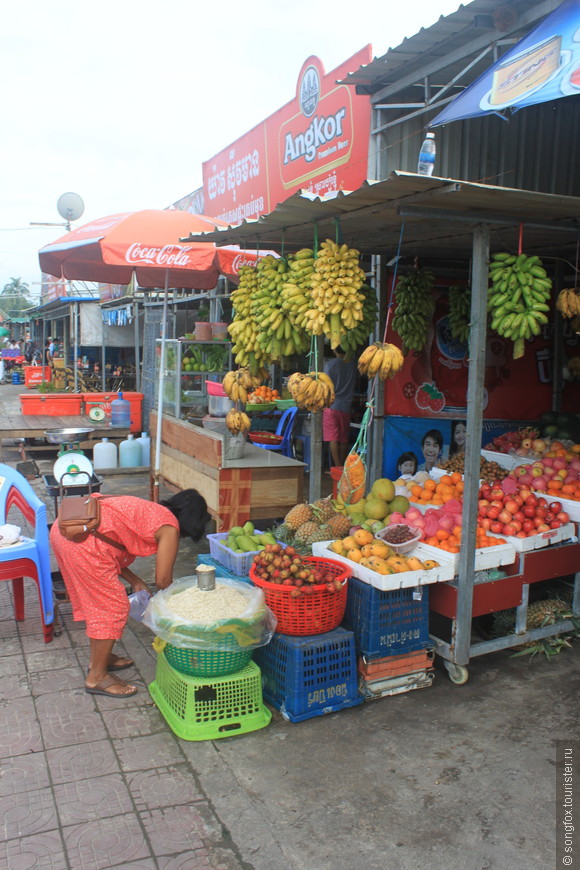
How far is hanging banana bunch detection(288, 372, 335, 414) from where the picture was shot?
445 cm

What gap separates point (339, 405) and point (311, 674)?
5502 mm

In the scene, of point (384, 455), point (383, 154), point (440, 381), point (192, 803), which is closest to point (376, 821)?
point (192, 803)

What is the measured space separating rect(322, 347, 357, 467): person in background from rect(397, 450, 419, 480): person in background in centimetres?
233

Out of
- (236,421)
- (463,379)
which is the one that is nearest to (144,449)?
(236,421)

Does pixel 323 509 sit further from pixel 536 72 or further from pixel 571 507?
pixel 536 72

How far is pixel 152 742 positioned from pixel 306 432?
615 cm

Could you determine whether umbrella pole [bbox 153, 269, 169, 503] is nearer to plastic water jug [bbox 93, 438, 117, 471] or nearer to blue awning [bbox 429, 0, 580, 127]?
plastic water jug [bbox 93, 438, 117, 471]

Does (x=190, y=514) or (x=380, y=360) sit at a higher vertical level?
(x=380, y=360)

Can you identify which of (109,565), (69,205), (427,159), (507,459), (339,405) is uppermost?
(69,205)

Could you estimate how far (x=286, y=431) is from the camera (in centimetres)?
934

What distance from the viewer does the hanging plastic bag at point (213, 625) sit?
354 cm

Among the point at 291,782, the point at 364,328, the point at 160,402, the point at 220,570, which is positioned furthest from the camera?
the point at 160,402

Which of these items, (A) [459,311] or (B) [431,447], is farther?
(B) [431,447]

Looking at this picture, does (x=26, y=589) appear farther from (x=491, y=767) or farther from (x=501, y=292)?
(x=501, y=292)
